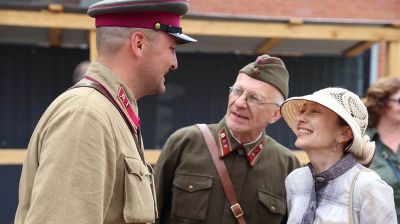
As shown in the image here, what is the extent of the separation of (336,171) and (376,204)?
0.76 feet

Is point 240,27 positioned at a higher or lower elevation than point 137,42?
lower

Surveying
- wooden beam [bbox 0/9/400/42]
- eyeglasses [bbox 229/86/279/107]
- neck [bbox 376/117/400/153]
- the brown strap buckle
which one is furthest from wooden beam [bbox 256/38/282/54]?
the brown strap buckle

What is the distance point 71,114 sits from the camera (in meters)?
1.89

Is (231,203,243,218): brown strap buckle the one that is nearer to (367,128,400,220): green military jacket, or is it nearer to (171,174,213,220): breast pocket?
(171,174,213,220): breast pocket

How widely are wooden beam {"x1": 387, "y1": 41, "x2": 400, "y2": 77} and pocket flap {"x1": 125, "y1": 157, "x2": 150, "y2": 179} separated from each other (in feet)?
15.5

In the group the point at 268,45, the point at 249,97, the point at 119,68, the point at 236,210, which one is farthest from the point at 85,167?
the point at 268,45

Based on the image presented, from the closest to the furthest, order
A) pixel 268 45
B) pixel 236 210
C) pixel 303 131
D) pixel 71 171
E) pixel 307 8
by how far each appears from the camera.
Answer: pixel 71 171 → pixel 303 131 → pixel 236 210 → pixel 268 45 → pixel 307 8

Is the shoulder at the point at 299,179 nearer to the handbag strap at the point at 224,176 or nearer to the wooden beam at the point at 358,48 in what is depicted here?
the handbag strap at the point at 224,176

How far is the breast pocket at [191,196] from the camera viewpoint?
11.1 feet

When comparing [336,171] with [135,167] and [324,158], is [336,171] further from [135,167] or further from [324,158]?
[135,167]

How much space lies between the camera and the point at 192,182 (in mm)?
3424

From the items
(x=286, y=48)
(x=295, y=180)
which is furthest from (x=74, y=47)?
(x=295, y=180)

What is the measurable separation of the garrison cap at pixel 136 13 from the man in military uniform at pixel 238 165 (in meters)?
1.23

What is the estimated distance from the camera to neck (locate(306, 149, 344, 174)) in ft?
9.20
